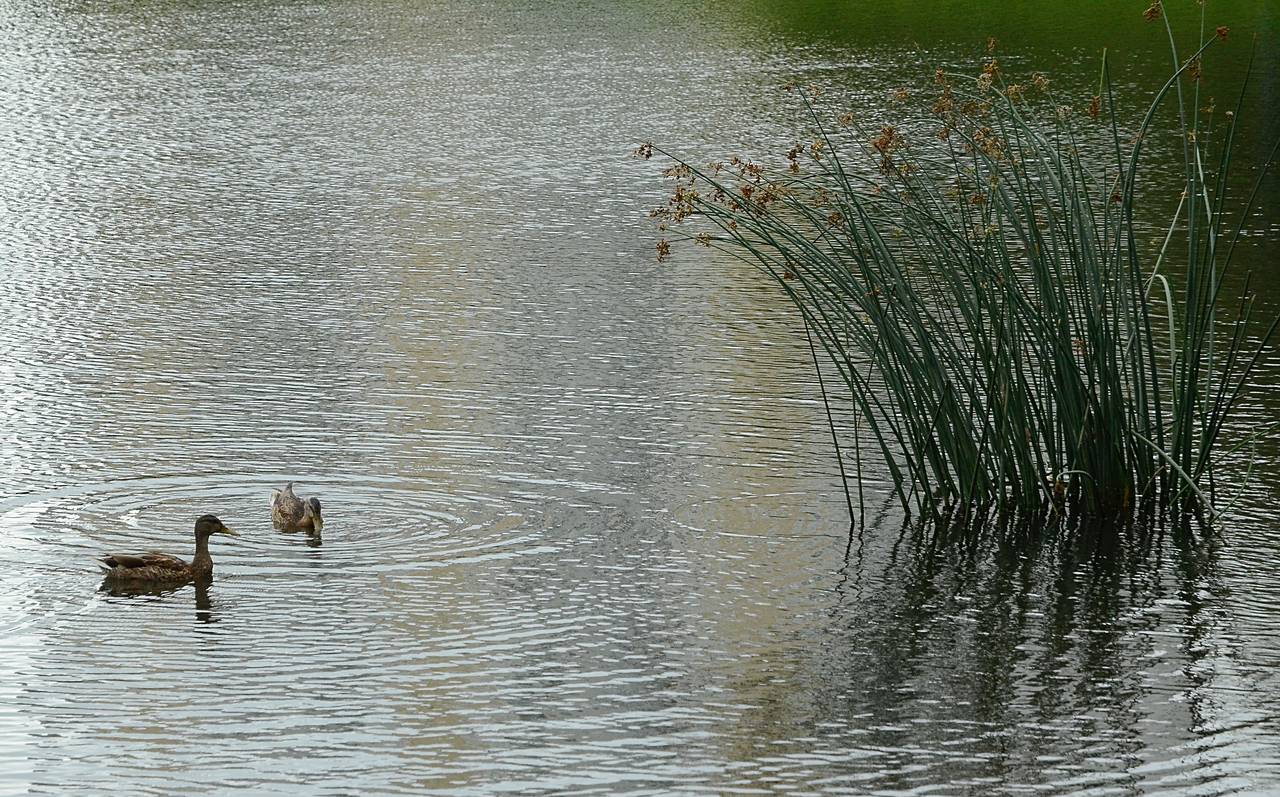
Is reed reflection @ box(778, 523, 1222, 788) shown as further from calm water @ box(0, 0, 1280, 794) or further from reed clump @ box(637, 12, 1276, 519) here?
reed clump @ box(637, 12, 1276, 519)

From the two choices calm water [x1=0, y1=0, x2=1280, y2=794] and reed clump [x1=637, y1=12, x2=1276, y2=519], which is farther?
reed clump [x1=637, y1=12, x2=1276, y2=519]

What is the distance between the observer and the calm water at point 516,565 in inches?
199

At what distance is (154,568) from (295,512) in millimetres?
664

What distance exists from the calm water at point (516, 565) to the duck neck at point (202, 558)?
0.10 meters

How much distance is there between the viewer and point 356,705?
17.5 feet

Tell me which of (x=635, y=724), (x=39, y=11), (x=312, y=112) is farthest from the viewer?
(x=39, y=11)

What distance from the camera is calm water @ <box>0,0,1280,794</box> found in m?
5.06

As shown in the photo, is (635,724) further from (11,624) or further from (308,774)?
(11,624)

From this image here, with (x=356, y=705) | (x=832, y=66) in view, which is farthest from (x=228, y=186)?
(x=356, y=705)

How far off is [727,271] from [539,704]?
659 cm

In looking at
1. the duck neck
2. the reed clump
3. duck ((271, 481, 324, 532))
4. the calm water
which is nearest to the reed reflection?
the calm water

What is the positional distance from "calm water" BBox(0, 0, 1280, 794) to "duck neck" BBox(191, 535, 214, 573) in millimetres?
98

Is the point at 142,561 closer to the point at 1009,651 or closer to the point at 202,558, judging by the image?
the point at 202,558

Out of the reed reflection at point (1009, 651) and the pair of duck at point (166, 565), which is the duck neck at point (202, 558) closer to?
the pair of duck at point (166, 565)
